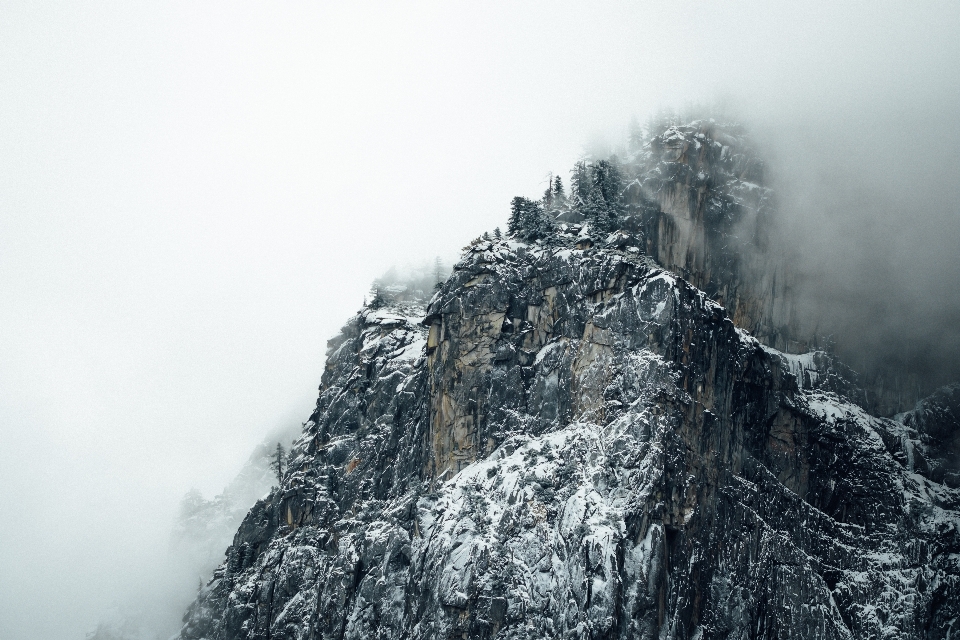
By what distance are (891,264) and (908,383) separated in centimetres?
1635

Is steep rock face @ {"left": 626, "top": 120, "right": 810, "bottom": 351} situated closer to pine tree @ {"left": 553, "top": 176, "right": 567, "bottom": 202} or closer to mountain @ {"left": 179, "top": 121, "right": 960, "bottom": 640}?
mountain @ {"left": 179, "top": 121, "right": 960, "bottom": 640}

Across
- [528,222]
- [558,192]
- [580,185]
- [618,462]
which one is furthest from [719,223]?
[618,462]

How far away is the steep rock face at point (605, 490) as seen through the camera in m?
96.2

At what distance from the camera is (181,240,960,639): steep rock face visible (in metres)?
96.2

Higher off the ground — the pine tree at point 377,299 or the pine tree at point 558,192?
the pine tree at point 558,192

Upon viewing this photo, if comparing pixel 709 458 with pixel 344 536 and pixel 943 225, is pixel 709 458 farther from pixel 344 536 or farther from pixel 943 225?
pixel 943 225

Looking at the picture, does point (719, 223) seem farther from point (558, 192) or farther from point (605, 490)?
point (605, 490)

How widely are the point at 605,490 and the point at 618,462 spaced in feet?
10.4

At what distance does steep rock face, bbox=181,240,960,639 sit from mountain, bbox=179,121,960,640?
253 millimetres

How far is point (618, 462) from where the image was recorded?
98375mm

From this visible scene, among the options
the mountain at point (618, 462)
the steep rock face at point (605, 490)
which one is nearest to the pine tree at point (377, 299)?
the mountain at point (618, 462)

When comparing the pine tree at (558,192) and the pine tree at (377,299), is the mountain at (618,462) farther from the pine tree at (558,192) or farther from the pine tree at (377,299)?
the pine tree at (377,299)

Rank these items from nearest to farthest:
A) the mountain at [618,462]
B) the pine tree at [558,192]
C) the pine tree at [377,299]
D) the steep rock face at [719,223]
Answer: the mountain at [618,462] < the steep rock face at [719,223] < the pine tree at [558,192] < the pine tree at [377,299]

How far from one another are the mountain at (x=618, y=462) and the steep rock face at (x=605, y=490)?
253 mm
